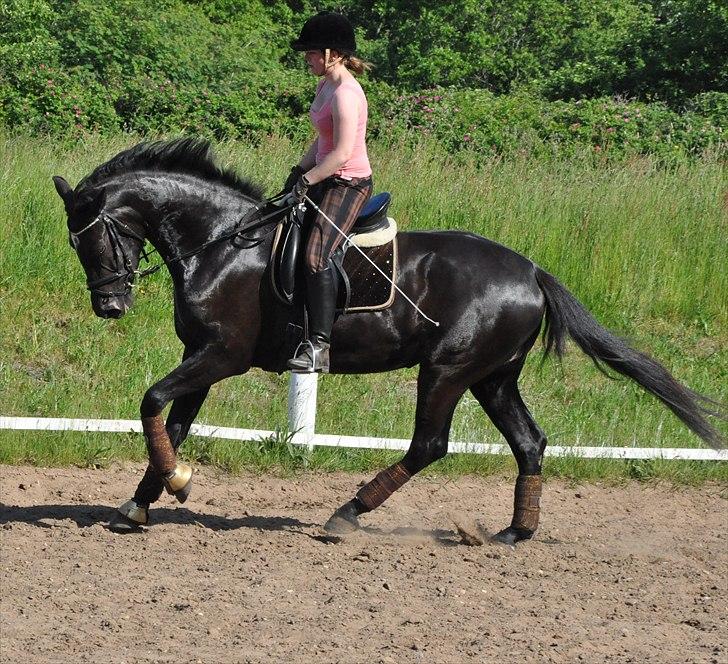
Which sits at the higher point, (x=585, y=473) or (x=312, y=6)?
(x=312, y=6)

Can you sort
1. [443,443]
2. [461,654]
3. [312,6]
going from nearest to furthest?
[461,654] → [443,443] → [312,6]

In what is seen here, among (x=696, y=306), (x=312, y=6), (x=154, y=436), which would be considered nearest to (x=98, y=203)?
(x=154, y=436)

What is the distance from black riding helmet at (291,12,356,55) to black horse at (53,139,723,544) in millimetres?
976

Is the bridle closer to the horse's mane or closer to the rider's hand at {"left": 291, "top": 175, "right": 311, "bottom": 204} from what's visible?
the rider's hand at {"left": 291, "top": 175, "right": 311, "bottom": 204}

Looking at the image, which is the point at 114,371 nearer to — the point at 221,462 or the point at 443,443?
the point at 221,462

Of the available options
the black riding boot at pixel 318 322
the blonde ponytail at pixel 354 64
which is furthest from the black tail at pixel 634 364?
the blonde ponytail at pixel 354 64

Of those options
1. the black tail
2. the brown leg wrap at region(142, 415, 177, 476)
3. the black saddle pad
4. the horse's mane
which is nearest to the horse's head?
the horse's mane

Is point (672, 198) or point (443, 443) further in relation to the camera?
point (672, 198)

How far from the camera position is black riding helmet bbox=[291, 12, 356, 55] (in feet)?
21.6

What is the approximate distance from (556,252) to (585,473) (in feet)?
11.8

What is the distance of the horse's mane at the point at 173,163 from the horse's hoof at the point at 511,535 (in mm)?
2570

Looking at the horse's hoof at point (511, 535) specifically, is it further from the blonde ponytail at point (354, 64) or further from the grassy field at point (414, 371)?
the blonde ponytail at point (354, 64)

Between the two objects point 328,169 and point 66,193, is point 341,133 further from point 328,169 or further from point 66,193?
point 66,193

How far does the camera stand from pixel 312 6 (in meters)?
25.6
